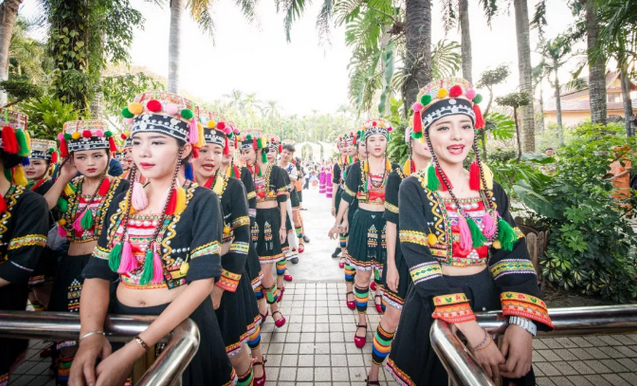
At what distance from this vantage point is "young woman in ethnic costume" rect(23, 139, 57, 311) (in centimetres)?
297

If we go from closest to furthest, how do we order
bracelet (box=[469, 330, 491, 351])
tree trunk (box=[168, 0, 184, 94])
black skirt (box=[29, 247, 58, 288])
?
bracelet (box=[469, 330, 491, 351]), black skirt (box=[29, 247, 58, 288]), tree trunk (box=[168, 0, 184, 94])

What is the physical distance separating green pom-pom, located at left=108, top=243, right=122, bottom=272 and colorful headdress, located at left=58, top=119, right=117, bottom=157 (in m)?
1.72

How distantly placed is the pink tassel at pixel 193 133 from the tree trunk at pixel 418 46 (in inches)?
156

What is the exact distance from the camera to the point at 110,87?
7.64 m

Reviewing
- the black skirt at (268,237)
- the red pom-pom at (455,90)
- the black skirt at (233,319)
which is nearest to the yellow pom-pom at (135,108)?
the black skirt at (233,319)

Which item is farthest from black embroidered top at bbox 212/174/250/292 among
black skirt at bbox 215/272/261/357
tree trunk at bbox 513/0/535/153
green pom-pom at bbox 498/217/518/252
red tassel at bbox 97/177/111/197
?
tree trunk at bbox 513/0/535/153

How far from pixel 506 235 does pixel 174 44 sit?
394 inches

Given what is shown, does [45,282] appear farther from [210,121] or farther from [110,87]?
[110,87]

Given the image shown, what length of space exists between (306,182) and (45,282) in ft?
66.6

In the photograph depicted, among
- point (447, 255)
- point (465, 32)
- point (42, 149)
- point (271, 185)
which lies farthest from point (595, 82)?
point (42, 149)

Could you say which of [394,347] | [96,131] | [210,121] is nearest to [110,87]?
[96,131]

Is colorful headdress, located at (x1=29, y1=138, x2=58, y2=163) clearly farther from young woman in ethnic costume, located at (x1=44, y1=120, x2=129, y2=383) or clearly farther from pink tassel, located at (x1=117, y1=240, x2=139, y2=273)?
pink tassel, located at (x1=117, y1=240, x2=139, y2=273)

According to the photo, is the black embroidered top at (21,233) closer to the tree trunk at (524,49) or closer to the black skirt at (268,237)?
the black skirt at (268,237)

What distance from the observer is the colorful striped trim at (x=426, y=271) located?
1535 millimetres
